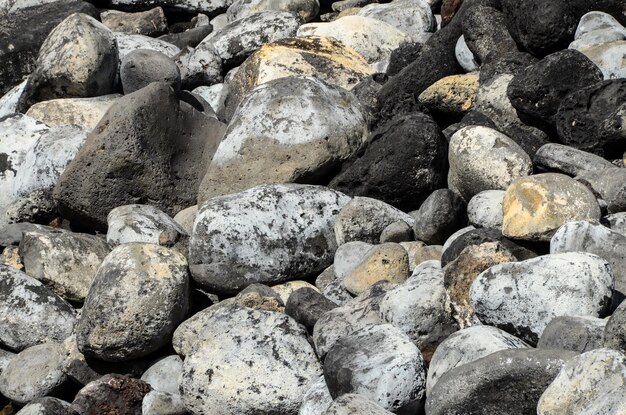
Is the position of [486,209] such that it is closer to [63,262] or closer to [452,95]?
[452,95]

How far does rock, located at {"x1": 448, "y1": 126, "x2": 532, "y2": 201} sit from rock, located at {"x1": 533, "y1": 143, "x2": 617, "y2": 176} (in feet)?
0.31

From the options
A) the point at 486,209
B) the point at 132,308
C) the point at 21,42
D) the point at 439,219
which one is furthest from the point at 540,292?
the point at 21,42

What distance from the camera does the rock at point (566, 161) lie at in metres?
8.23

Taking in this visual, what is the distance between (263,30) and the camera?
13.1m

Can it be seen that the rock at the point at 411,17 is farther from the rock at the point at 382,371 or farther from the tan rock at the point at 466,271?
the rock at the point at 382,371

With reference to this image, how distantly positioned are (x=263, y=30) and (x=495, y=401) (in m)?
7.77

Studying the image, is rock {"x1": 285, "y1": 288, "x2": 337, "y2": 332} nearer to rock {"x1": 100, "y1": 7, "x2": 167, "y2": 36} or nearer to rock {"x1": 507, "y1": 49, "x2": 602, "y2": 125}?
rock {"x1": 507, "y1": 49, "x2": 602, "y2": 125}

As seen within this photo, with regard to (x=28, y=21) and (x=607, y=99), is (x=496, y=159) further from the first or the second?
(x=28, y=21)

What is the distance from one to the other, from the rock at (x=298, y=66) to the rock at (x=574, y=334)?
530 cm

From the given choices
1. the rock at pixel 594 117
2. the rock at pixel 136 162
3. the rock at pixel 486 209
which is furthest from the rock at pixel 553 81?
the rock at pixel 136 162

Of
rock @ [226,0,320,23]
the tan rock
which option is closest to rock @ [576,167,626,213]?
the tan rock

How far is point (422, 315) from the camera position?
6.93m

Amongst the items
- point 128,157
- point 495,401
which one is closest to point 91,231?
point 128,157

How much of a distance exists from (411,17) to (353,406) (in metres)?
7.79
